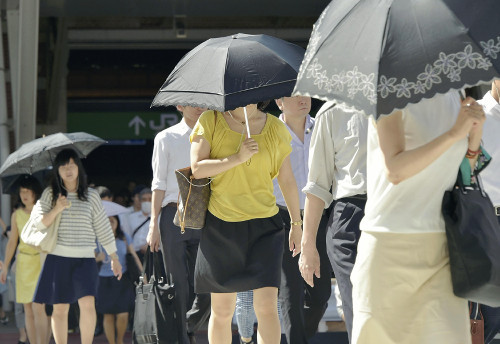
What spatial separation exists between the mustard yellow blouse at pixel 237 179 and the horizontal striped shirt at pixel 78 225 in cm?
292

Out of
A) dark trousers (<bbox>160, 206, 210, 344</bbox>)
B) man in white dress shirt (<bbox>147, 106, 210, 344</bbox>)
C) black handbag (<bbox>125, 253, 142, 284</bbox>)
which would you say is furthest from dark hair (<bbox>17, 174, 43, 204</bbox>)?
dark trousers (<bbox>160, 206, 210, 344</bbox>)

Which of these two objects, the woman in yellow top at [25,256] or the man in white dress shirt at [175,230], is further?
the woman in yellow top at [25,256]

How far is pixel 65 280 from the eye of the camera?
8.76m

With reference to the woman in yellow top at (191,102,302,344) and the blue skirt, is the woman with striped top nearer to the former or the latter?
the blue skirt

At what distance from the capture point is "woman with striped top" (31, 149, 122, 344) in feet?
28.8

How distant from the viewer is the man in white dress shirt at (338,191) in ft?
18.0

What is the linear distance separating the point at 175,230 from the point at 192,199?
199 centimetres

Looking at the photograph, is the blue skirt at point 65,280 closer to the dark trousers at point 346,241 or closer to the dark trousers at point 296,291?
the dark trousers at point 296,291

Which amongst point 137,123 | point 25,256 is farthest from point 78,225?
point 137,123

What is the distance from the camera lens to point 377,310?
13.1 feet

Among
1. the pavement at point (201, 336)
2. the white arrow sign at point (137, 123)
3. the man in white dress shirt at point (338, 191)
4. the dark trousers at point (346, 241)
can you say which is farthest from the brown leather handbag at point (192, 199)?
the white arrow sign at point (137, 123)

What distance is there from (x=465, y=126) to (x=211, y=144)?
2642mm

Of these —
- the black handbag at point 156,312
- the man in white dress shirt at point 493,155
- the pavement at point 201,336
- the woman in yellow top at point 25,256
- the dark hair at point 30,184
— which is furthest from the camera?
the dark hair at point 30,184

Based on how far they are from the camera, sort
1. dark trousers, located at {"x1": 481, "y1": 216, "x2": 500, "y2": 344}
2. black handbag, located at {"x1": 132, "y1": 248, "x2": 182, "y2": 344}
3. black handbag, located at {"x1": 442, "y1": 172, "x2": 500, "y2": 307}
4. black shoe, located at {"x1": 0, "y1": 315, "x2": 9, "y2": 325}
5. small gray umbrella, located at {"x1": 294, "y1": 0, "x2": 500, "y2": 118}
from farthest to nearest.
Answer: black shoe, located at {"x1": 0, "y1": 315, "x2": 9, "y2": 325}, black handbag, located at {"x1": 132, "y1": 248, "x2": 182, "y2": 344}, dark trousers, located at {"x1": 481, "y1": 216, "x2": 500, "y2": 344}, black handbag, located at {"x1": 442, "y1": 172, "x2": 500, "y2": 307}, small gray umbrella, located at {"x1": 294, "y1": 0, "x2": 500, "y2": 118}
